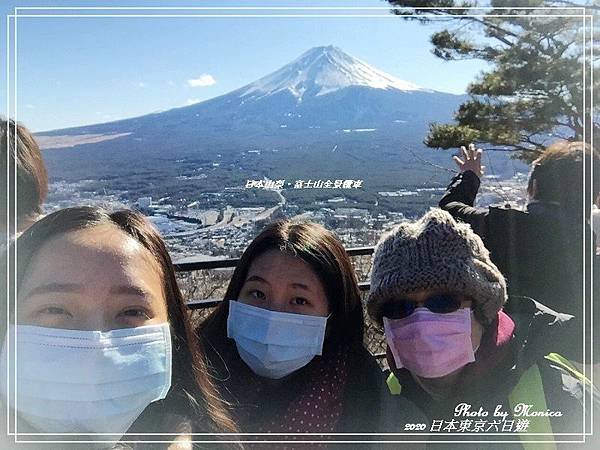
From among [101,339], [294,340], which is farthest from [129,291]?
[294,340]

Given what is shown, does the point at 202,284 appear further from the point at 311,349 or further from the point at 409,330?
the point at 409,330

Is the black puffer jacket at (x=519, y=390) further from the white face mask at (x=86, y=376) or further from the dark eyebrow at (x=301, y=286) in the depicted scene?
the white face mask at (x=86, y=376)

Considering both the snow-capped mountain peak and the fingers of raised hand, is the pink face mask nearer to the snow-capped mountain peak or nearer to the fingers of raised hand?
the fingers of raised hand

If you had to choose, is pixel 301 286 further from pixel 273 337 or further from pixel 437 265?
pixel 437 265

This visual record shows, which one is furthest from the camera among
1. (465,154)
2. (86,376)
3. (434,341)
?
(465,154)

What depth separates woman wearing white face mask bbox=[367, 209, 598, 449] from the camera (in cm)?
173

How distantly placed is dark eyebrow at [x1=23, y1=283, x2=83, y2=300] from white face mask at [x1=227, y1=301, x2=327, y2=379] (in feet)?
1.48

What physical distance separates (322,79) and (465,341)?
2.90 feet

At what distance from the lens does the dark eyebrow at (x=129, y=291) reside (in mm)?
1608

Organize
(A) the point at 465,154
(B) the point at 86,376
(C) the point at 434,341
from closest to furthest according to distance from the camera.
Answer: (B) the point at 86,376, (C) the point at 434,341, (A) the point at 465,154

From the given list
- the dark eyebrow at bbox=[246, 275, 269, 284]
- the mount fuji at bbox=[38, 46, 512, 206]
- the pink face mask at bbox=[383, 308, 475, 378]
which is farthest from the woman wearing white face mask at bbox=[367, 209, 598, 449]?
the dark eyebrow at bbox=[246, 275, 269, 284]

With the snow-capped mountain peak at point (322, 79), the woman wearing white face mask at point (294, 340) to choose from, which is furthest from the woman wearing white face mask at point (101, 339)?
the snow-capped mountain peak at point (322, 79)

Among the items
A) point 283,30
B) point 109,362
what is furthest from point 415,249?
point 109,362

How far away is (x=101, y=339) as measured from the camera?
1566 millimetres
